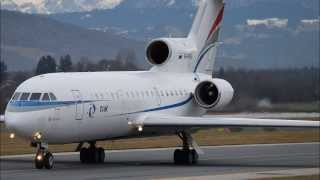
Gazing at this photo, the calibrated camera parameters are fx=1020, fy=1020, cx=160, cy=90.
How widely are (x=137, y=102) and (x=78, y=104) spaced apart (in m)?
3.68

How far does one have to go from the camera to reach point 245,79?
55594mm

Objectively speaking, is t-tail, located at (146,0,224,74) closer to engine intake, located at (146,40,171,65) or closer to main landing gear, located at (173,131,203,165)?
engine intake, located at (146,40,171,65)

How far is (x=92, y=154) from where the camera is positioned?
3706 centimetres

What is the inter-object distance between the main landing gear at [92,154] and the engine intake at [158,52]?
515 cm

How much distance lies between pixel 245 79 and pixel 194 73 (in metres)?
14.6

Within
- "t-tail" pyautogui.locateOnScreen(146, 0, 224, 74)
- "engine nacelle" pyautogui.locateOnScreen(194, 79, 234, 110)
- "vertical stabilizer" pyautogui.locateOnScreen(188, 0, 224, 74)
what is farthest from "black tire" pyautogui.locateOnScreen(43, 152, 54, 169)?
"vertical stabilizer" pyautogui.locateOnScreen(188, 0, 224, 74)

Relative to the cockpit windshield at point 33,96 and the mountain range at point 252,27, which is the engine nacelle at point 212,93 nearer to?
the cockpit windshield at point 33,96

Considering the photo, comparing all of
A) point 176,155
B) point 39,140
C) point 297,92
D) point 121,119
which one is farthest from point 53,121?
point 297,92

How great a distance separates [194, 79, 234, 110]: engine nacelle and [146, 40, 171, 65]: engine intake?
2059mm

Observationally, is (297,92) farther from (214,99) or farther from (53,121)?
(53,121)

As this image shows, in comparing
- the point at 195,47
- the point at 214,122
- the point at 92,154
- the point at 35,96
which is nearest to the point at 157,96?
the point at 214,122

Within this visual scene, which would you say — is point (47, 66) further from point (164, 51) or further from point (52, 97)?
point (52, 97)

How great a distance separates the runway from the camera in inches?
1228

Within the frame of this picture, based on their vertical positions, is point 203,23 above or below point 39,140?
above
